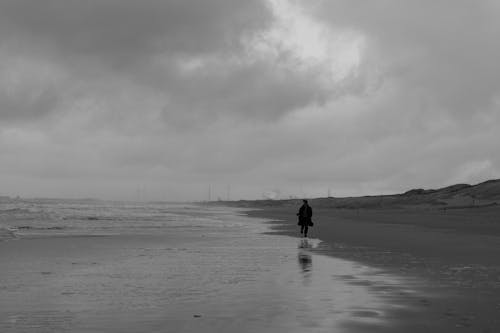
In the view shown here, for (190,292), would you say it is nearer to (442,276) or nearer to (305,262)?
(305,262)

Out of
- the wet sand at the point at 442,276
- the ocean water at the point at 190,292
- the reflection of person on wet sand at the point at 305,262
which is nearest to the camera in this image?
the ocean water at the point at 190,292

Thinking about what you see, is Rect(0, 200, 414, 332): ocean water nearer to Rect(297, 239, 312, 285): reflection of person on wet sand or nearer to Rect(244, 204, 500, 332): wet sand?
Rect(297, 239, 312, 285): reflection of person on wet sand

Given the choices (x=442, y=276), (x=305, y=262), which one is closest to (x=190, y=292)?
(x=305, y=262)

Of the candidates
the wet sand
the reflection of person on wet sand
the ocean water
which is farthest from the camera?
the reflection of person on wet sand

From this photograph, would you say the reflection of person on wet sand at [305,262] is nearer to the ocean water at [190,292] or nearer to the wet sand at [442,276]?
the ocean water at [190,292]

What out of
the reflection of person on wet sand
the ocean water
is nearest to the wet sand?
the ocean water

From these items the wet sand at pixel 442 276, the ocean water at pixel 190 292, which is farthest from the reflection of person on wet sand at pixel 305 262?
the wet sand at pixel 442 276

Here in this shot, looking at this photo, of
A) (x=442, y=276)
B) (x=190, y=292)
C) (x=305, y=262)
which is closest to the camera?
(x=190, y=292)

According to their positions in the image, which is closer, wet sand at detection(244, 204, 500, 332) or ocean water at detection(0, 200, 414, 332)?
ocean water at detection(0, 200, 414, 332)

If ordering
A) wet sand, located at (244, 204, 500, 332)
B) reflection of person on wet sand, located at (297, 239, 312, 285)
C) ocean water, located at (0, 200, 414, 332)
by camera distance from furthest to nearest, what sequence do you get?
reflection of person on wet sand, located at (297, 239, 312, 285), wet sand, located at (244, 204, 500, 332), ocean water, located at (0, 200, 414, 332)

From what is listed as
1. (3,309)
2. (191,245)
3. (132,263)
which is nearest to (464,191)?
(191,245)

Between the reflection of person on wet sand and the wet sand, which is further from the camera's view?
the reflection of person on wet sand

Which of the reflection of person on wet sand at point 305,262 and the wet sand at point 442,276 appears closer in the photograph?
the wet sand at point 442,276

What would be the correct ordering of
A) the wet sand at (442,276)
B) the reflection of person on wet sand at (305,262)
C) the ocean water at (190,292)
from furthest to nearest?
the reflection of person on wet sand at (305,262) → the wet sand at (442,276) → the ocean water at (190,292)
